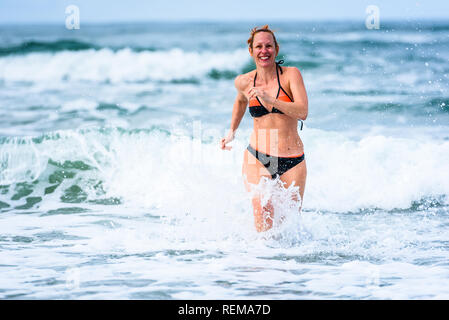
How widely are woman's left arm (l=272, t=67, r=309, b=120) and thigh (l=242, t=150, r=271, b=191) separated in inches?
22.9

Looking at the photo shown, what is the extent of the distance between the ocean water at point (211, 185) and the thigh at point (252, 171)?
0.81 ft

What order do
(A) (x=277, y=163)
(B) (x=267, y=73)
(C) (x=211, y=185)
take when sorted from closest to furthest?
(B) (x=267, y=73) < (A) (x=277, y=163) < (C) (x=211, y=185)

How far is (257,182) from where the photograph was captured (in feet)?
18.0

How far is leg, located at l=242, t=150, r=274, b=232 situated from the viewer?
17.9 ft

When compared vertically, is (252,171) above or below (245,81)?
below

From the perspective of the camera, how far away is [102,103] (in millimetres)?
17312

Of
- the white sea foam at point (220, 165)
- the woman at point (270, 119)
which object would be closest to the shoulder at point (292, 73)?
the woman at point (270, 119)

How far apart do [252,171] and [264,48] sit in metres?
1.03

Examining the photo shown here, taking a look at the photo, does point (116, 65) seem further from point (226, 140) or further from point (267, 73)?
point (267, 73)

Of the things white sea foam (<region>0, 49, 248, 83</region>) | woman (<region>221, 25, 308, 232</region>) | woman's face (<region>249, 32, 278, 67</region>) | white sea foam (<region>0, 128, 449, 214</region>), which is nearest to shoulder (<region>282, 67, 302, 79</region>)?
woman (<region>221, 25, 308, 232</region>)

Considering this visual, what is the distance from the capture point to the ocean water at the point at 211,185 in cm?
495

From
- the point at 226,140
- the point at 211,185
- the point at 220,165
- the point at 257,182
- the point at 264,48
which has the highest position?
the point at 264,48

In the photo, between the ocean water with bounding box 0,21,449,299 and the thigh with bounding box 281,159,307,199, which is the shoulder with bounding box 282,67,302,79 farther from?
the ocean water with bounding box 0,21,449,299

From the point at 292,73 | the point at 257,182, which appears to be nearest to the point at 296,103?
the point at 292,73
